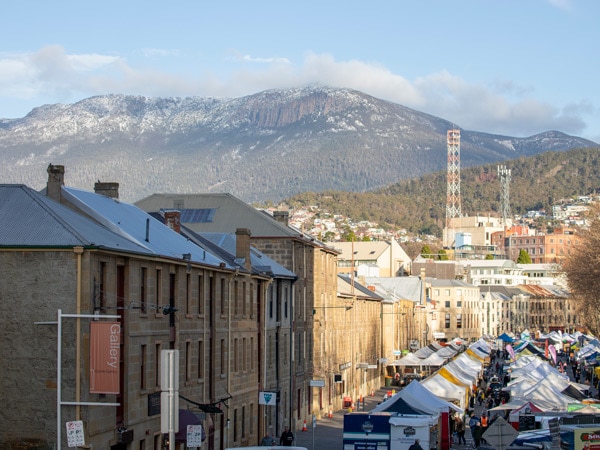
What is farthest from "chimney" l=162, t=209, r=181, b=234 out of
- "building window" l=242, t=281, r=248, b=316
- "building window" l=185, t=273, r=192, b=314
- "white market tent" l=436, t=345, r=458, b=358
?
"white market tent" l=436, t=345, r=458, b=358

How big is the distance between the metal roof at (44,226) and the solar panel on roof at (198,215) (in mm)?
29194

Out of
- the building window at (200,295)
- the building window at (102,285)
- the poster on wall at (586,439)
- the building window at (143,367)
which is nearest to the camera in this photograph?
the building window at (102,285)

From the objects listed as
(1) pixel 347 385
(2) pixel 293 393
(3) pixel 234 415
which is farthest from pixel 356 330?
(3) pixel 234 415

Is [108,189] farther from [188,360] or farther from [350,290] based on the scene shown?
[350,290]

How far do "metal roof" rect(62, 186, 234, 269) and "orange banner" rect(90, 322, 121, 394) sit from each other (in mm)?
4808

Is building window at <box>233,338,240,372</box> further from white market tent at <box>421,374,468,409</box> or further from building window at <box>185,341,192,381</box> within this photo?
white market tent at <box>421,374,468,409</box>

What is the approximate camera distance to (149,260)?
3228 centimetres

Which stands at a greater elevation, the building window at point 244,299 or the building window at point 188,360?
the building window at point 244,299

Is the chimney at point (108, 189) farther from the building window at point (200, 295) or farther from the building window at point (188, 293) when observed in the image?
the building window at point (188, 293)

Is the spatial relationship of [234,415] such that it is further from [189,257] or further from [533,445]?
[533,445]

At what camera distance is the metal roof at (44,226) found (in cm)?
2828

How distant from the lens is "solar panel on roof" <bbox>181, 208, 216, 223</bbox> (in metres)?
61.4

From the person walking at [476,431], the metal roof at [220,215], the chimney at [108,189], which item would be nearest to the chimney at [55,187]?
the chimney at [108,189]

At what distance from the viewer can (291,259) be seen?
182 feet
